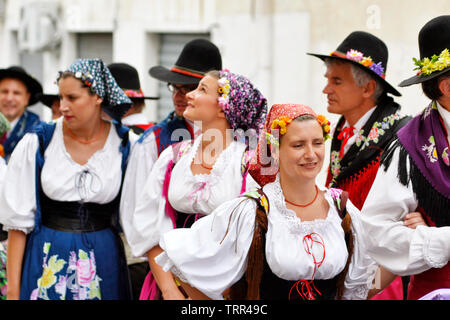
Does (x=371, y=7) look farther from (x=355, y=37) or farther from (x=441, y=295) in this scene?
(x=441, y=295)

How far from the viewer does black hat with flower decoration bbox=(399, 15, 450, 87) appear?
2.79 metres

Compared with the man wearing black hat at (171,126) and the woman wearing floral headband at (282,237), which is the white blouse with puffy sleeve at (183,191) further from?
the woman wearing floral headband at (282,237)

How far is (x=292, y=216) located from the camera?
105 inches

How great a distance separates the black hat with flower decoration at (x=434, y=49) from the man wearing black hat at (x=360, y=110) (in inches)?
30.2

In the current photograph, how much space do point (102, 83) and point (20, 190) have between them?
2.53ft

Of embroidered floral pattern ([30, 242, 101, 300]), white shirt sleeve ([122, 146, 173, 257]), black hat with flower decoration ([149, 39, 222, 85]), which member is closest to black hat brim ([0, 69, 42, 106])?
black hat with flower decoration ([149, 39, 222, 85])

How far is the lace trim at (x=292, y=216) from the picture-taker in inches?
104

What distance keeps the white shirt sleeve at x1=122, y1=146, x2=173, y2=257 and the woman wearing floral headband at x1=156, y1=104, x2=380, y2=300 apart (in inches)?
24.5

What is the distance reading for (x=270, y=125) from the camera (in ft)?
8.98

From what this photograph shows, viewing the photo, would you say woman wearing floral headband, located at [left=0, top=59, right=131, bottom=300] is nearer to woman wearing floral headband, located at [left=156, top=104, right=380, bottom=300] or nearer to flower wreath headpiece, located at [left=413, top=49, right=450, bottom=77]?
woman wearing floral headband, located at [left=156, top=104, right=380, bottom=300]

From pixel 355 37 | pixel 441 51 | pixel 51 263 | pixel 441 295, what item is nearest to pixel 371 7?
pixel 355 37

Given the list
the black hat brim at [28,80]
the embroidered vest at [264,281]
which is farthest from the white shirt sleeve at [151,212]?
the black hat brim at [28,80]

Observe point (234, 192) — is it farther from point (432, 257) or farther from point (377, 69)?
point (377, 69)

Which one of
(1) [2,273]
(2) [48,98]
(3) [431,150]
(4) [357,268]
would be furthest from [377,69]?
(2) [48,98]
